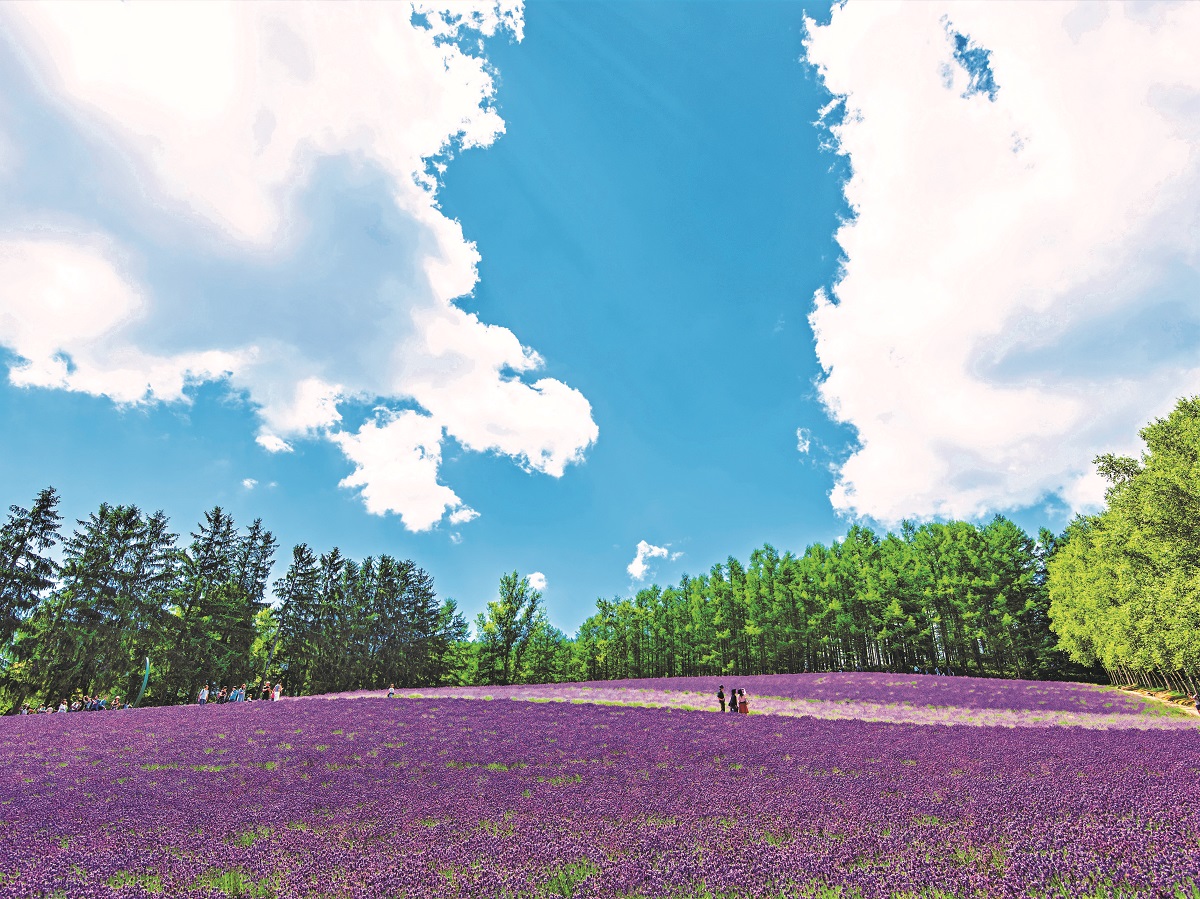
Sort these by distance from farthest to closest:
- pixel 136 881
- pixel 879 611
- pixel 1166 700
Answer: pixel 879 611 → pixel 1166 700 → pixel 136 881

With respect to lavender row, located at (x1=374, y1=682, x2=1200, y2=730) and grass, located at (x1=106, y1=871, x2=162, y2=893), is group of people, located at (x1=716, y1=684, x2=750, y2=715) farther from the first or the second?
grass, located at (x1=106, y1=871, x2=162, y2=893)

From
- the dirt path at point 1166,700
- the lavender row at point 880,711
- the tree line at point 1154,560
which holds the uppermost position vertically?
the tree line at point 1154,560

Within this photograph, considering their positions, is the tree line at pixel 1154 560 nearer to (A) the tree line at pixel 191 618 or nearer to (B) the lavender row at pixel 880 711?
(B) the lavender row at pixel 880 711

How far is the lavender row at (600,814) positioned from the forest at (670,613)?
64.7 ft

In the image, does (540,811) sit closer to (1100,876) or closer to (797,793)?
(797,793)

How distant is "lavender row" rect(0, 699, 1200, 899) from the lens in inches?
248

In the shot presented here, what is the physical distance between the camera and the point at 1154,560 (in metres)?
27.9

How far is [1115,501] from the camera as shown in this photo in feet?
107

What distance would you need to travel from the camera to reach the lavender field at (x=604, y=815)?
6262mm

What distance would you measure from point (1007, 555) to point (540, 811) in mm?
71282

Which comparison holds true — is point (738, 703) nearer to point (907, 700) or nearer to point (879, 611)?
point (907, 700)

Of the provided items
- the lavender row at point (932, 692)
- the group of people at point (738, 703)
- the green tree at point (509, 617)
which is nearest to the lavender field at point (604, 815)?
the group of people at point (738, 703)

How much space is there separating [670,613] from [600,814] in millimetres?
75474

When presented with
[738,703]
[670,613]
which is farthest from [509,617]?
[738,703]
